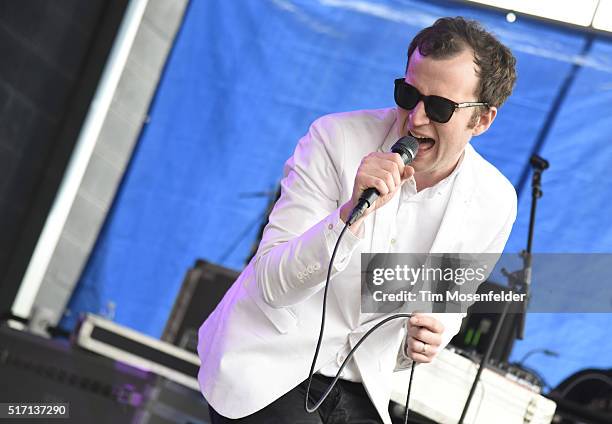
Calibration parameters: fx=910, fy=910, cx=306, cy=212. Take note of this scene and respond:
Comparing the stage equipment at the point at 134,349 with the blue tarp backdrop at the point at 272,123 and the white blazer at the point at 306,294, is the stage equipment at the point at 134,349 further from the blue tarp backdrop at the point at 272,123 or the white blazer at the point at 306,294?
the white blazer at the point at 306,294

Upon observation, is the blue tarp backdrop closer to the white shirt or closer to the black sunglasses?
the white shirt

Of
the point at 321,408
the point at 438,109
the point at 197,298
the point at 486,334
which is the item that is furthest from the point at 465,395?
the point at 197,298

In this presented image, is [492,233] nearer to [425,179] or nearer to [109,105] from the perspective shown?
[425,179]

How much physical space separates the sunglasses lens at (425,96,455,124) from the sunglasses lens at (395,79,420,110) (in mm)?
32

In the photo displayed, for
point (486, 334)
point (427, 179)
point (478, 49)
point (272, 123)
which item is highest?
point (272, 123)

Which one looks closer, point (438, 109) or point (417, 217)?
point (438, 109)

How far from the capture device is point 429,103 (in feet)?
7.11

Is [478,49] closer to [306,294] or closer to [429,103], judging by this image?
[429,103]

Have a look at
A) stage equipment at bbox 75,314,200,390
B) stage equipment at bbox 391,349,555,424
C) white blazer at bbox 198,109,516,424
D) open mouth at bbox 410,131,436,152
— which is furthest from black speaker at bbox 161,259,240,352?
open mouth at bbox 410,131,436,152

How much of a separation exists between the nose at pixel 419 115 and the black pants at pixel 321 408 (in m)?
0.66

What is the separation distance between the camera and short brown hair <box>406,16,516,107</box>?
7.25 ft

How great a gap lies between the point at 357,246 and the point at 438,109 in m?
0.38

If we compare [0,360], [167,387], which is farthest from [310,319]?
[0,360]

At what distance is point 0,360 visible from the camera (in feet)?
12.8
